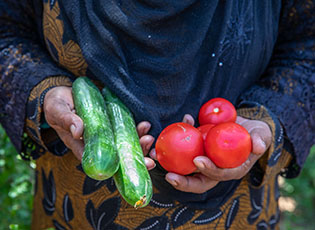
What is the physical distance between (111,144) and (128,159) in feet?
0.27

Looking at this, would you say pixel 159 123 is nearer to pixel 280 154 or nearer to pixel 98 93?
pixel 98 93

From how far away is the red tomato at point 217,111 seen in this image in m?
1.58

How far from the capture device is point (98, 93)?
1559 millimetres

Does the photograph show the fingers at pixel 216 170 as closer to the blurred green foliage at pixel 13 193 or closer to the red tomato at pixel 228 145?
the red tomato at pixel 228 145

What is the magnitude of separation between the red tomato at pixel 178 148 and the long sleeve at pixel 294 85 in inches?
17.5

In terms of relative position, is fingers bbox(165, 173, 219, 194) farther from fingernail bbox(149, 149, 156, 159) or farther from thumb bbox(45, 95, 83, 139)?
thumb bbox(45, 95, 83, 139)

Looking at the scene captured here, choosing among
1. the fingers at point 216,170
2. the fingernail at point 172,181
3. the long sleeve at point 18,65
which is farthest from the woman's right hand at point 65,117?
the fingers at point 216,170

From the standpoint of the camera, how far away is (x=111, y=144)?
4.34ft

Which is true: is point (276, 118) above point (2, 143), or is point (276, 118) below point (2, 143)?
above

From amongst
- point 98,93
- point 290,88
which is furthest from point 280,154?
point 98,93

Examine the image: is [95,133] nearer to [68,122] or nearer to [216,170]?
[68,122]

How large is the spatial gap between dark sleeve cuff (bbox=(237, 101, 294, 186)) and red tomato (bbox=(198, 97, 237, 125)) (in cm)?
15

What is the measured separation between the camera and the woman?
1.49 metres

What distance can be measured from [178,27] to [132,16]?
7.8 inches
